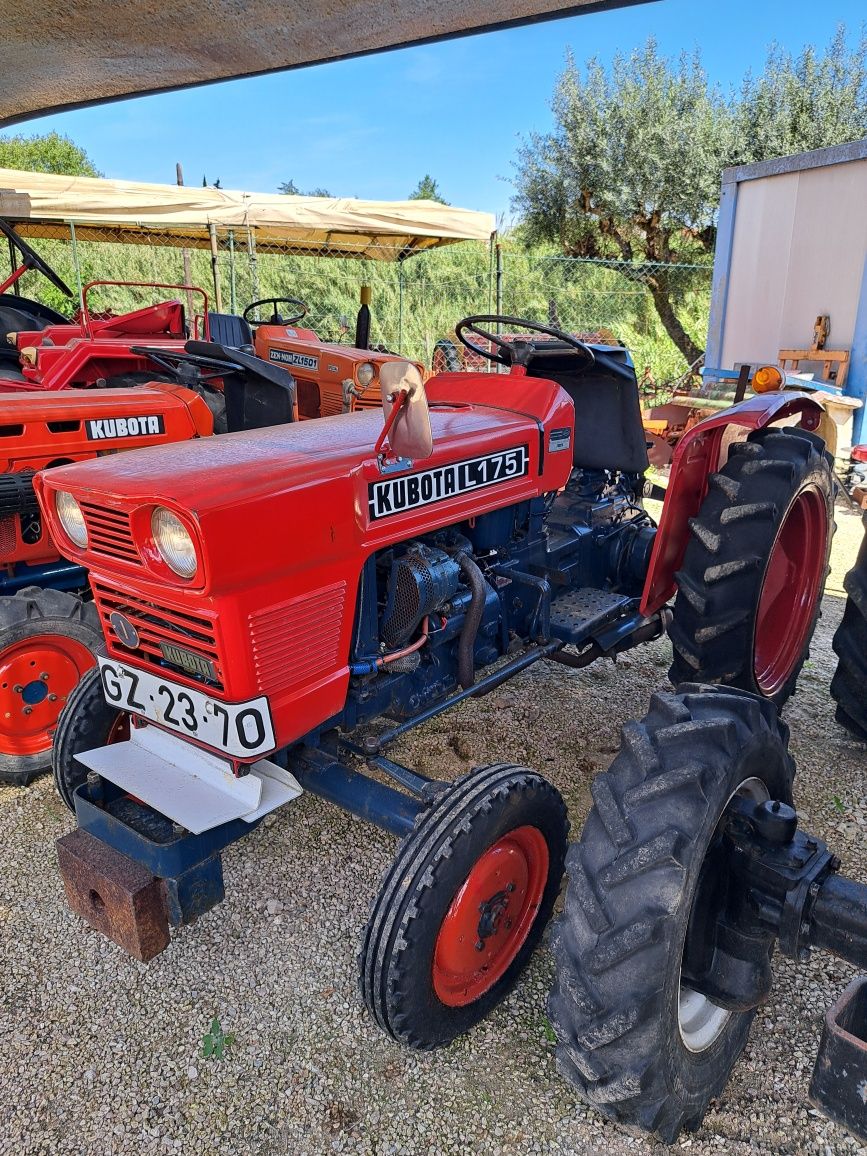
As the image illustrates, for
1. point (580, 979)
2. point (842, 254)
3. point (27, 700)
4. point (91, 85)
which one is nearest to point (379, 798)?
point (580, 979)

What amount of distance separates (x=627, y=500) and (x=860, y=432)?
18.1 ft

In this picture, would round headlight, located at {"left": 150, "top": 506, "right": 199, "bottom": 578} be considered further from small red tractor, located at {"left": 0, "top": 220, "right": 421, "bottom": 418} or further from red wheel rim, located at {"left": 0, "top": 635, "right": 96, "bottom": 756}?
small red tractor, located at {"left": 0, "top": 220, "right": 421, "bottom": 418}

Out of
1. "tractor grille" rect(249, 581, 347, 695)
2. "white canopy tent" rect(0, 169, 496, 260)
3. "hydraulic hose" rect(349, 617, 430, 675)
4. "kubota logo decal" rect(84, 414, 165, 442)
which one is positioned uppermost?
"white canopy tent" rect(0, 169, 496, 260)

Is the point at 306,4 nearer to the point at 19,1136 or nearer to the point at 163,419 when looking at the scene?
the point at 163,419

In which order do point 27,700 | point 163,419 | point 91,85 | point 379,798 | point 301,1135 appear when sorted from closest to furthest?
1. point 301,1135
2. point 379,798
3. point 91,85
4. point 27,700
5. point 163,419

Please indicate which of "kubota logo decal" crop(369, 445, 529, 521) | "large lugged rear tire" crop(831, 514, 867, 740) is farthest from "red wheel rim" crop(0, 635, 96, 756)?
"large lugged rear tire" crop(831, 514, 867, 740)

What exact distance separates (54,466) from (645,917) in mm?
3269

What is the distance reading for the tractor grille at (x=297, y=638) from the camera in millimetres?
1790

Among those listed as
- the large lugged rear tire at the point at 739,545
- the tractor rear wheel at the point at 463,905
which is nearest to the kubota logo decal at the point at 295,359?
the large lugged rear tire at the point at 739,545

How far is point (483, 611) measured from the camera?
7.98 feet

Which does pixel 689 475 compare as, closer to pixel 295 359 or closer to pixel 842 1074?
pixel 842 1074

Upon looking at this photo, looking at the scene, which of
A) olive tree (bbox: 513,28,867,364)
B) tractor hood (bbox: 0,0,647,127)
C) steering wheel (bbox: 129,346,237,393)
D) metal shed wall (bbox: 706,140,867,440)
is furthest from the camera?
olive tree (bbox: 513,28,867,364)

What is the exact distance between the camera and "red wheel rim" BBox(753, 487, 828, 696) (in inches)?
123

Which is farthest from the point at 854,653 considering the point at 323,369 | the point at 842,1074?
the point at 323,369
